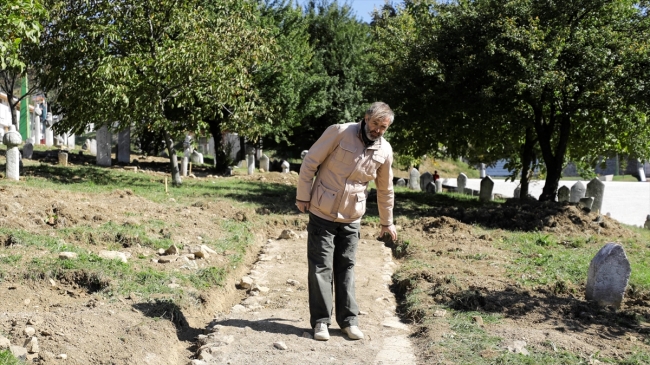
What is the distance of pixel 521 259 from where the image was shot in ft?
32.4

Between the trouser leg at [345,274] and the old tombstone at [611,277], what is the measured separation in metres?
2.88

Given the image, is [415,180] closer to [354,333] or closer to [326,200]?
[354,333]

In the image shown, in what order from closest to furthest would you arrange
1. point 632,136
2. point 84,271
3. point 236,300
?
point 84,271 → point 236,300 → point 632,136

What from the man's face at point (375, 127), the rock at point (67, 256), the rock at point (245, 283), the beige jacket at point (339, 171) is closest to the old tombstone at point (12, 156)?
the rock at point (67, 256)

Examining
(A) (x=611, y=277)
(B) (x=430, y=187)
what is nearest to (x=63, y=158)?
(B) (x=430, y=187)

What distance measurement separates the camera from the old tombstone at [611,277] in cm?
714

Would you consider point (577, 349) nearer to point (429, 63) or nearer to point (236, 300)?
point (236, 300)

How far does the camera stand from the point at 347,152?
18.7 feet

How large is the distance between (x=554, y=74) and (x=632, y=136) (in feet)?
17.1

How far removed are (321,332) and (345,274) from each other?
1.76 ft

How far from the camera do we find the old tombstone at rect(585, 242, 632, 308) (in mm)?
7145

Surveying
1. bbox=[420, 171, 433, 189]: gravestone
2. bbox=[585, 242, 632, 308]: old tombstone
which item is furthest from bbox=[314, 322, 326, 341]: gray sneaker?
bbox=[420, 171, 433, 189]: gravestone

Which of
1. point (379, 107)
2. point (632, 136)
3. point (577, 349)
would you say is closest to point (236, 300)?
point (379, 107)

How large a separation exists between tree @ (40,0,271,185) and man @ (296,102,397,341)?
11.0 metres
